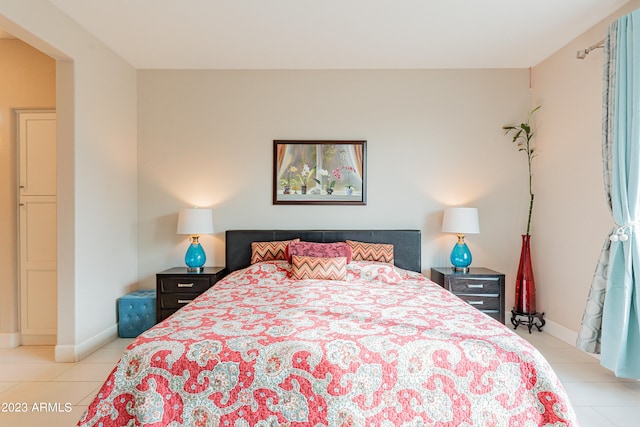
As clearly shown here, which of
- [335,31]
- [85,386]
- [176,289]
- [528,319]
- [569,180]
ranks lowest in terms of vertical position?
[85,386]

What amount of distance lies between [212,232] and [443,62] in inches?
117

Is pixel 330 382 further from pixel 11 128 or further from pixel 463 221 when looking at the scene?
pixel 11 128

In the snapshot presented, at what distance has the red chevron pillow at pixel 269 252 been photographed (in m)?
3.81

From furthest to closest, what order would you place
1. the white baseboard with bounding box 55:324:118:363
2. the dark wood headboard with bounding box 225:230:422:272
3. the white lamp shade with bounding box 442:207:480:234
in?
1. the dark wood headboard with bounding box 225:230:422:272
2. the white lamp shade with bounding box 442:207:480:234
3. the white baseboard with bounding box 55:324:118:363

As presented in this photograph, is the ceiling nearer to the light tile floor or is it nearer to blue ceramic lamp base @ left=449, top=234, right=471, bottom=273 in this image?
blue ceramic lamp base @ left=449, top=234, right=471, bottom=273

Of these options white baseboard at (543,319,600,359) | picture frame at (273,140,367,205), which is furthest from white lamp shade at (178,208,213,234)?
white baseboard at (543,319,600,359)

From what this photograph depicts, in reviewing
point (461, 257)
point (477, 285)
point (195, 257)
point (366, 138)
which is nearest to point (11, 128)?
point (195, 257)

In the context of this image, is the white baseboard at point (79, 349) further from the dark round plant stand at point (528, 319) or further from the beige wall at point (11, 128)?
the dark round plant stand at point (528, 319)

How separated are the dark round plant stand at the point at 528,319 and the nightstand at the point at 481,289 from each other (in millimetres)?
383

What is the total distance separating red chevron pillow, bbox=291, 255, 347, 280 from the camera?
10.6 ft

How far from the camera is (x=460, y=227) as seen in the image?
147 inches

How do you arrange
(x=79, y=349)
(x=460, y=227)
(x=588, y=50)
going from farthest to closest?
1. (x=460, y=227)
2. (x=79, y=349)
3. (x=588, y=50)

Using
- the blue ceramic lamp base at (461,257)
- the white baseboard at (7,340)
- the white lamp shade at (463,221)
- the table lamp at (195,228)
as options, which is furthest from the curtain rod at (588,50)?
the white baseboard at (7,340)

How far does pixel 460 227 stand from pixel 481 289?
2.06 feet
